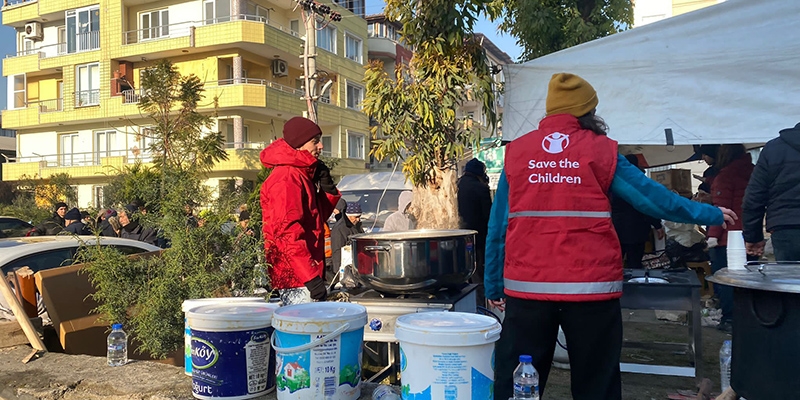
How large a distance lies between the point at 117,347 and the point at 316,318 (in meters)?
1.78

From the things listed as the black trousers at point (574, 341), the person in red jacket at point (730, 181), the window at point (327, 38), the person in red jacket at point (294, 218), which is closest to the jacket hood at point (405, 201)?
the person in red jacket at point (730, 181)

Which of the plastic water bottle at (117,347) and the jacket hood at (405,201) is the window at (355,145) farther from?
the plastic water bottle at (117,347)

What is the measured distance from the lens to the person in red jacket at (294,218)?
3.90 metres

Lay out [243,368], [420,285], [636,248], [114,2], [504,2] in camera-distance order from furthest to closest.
Answer: [114,2]
[504,2]
[636,248]
[420,285]
[243,368]

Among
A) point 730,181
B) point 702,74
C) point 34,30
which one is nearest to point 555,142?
point 702,74

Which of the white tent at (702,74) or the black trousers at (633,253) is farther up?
the white tent at (702,74)

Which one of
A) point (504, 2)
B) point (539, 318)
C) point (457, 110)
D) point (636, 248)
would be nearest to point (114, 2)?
point (504, 2)

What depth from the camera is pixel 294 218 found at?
3898 mm

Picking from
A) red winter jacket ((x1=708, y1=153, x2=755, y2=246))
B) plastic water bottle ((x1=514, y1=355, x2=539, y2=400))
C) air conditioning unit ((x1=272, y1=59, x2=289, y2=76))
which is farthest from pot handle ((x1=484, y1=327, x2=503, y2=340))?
air conditioning unit ((x1=272, y1=59, x2=289, y2=76))

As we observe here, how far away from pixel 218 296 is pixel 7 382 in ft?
4.60

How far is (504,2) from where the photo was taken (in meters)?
9.63

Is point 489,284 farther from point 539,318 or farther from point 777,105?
point 777,105

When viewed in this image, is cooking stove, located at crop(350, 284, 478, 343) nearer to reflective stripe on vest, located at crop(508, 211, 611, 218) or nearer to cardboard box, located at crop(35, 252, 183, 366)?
reflective stripe on vest, located at crop(508, 211, 611, 218)

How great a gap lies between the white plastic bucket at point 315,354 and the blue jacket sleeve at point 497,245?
2.45ft
